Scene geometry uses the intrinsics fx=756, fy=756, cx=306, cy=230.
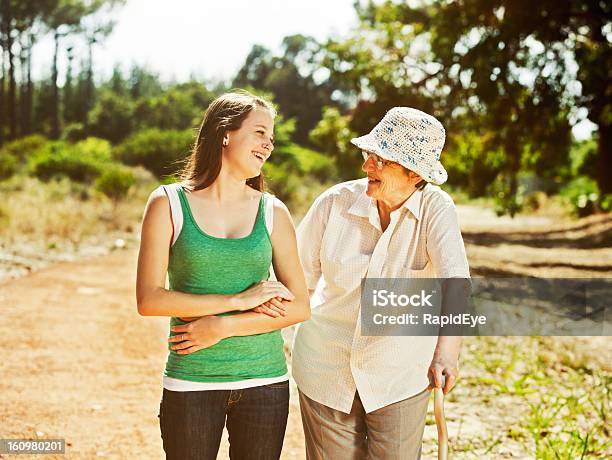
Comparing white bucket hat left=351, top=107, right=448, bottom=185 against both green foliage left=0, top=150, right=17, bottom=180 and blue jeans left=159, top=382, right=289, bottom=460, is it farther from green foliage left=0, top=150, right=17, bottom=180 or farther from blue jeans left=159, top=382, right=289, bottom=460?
green foliage left=0, top=150, right=17, bottom=180

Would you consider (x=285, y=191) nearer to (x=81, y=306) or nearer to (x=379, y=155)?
(x=81, y=306)

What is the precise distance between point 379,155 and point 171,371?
0.89m

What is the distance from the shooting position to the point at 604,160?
18328 millimetres

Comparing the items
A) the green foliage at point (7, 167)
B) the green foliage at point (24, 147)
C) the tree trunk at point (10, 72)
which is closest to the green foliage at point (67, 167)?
the green foliage at point (7, 167)

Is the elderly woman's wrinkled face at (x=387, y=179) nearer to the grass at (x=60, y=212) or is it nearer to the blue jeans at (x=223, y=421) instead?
the blue jeans at (x=223, y=421)

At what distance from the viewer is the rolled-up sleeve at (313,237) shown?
8.10 ft

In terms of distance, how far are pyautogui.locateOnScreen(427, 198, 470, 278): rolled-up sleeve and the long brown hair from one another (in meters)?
0.59

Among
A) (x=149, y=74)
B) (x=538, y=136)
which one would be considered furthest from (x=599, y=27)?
(x=149, y=74)

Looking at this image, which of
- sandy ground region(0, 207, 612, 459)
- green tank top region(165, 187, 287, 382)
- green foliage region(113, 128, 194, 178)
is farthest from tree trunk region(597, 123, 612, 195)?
green tank top region(165, 187, 287, 382)

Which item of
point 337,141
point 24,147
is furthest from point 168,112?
point 337,141

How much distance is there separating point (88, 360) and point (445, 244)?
13.6 ft

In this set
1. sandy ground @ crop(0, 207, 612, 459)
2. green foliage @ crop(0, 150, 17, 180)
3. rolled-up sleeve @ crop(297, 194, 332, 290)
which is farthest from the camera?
green foliage @ crop(0, 150, 17, 180)

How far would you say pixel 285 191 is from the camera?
22.6 metres

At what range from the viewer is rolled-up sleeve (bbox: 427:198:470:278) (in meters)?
2.25
